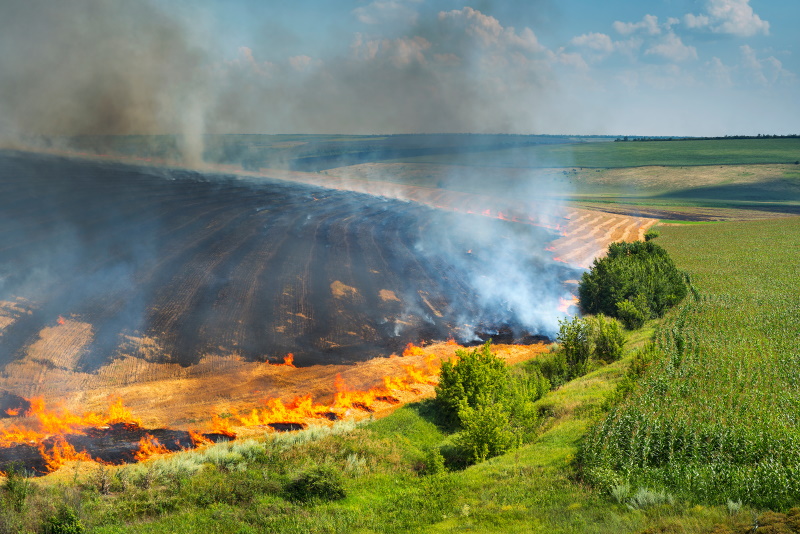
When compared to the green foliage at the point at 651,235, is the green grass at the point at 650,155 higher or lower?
higher

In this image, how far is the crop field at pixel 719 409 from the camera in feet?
43.7

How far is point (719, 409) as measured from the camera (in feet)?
61.4

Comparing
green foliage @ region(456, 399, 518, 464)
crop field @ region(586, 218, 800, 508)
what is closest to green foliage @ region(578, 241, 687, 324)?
crop field @ region(586, 218, 800, 508)

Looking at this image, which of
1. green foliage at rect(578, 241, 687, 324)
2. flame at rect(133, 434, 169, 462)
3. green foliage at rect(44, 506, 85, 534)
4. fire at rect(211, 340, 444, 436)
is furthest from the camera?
green foliage at rect(578, 241, 687, 324)

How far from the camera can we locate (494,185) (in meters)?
117

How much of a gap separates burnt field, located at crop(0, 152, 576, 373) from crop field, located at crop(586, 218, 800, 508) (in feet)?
37.2

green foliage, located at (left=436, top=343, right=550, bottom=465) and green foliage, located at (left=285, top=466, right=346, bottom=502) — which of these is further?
green foliage, located at (left=436, top=343, right=550, bottom=465)

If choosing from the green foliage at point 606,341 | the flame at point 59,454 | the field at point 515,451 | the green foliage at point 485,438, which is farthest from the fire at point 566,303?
the flame at point 59,454

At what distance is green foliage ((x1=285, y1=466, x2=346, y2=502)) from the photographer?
1478 centimetres

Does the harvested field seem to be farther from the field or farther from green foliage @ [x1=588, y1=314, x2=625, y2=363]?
green foliage @ [x1=588, y1=314, x2=625, y2=363]

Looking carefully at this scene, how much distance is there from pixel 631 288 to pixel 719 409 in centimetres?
1963

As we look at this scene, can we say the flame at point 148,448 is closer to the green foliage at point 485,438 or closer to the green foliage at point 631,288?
the green foliage at point 485,438

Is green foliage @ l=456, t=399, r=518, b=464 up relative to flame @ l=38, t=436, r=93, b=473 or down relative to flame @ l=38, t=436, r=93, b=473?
up

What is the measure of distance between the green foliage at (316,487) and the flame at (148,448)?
7.25 m
